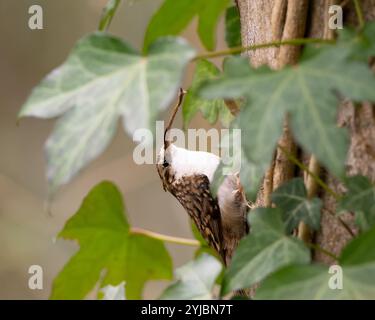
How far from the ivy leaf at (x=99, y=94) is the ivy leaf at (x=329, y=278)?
247 mm

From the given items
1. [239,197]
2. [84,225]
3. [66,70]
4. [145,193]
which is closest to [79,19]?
[145,193]

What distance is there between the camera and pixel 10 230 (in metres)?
3.69

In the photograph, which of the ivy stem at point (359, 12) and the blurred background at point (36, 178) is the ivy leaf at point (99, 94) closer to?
the ivy stem at point (359, 12)

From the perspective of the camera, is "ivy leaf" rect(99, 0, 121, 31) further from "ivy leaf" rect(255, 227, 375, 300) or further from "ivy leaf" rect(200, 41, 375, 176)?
"ivy leaf" rect(255, 227, 375, 300)

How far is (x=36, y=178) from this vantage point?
3.69 meters

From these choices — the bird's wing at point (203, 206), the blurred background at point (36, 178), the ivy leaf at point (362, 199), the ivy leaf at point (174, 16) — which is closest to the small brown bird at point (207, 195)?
the bird's wing at point (203, 206)

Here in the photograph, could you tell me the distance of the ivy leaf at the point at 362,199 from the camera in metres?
0.83

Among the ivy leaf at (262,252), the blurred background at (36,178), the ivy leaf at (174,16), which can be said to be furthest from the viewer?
the blurred background at (36,178)

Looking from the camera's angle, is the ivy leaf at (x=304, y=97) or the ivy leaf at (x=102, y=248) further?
the ivy leaf at (x=102, y=248)

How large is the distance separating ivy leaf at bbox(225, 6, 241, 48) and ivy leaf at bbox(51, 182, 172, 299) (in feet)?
1.74

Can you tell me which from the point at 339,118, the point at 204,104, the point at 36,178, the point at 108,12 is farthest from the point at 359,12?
the point at 36,178

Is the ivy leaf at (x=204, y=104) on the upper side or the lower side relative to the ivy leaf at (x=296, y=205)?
upper

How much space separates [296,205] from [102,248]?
403 millimetres

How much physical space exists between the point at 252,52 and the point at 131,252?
427mm
